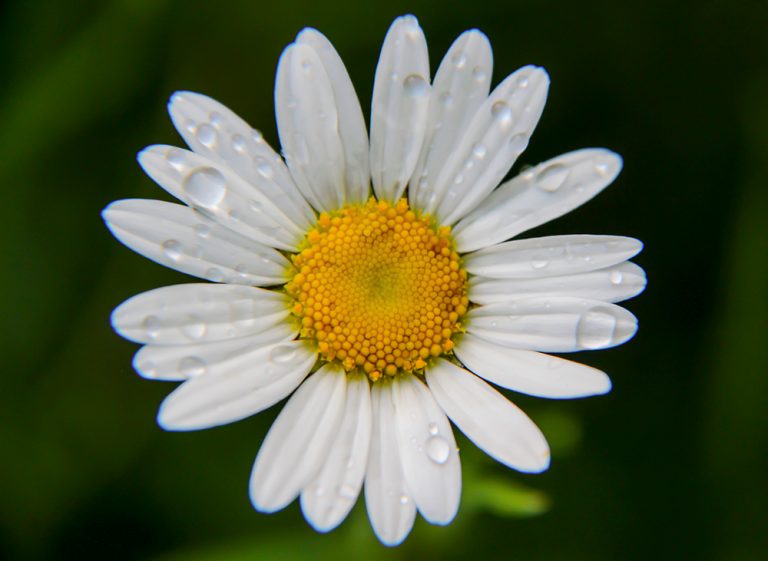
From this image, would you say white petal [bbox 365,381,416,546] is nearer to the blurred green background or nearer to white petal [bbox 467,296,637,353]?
white petal [bbox 467,296,637,353]

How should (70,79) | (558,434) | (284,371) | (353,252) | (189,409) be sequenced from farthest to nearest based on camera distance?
1. (70,79)
2. (558,434)
3. (353,252)
4. (284,371)
5. (189,409)

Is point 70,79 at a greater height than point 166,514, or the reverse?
point 70,79

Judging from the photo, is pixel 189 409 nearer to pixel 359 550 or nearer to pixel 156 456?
pixel 359 550

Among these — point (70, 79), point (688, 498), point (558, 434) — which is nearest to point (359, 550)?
point (558, 434)

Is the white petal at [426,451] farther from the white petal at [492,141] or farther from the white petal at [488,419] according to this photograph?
the white petal at [492,141]

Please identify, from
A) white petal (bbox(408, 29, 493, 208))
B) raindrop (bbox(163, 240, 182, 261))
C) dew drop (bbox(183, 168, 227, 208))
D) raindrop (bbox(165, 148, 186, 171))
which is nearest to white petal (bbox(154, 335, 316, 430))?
raindrop (bbox(163, 240, 182, 261))

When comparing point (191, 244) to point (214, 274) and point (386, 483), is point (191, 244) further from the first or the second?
point (386, 483)
